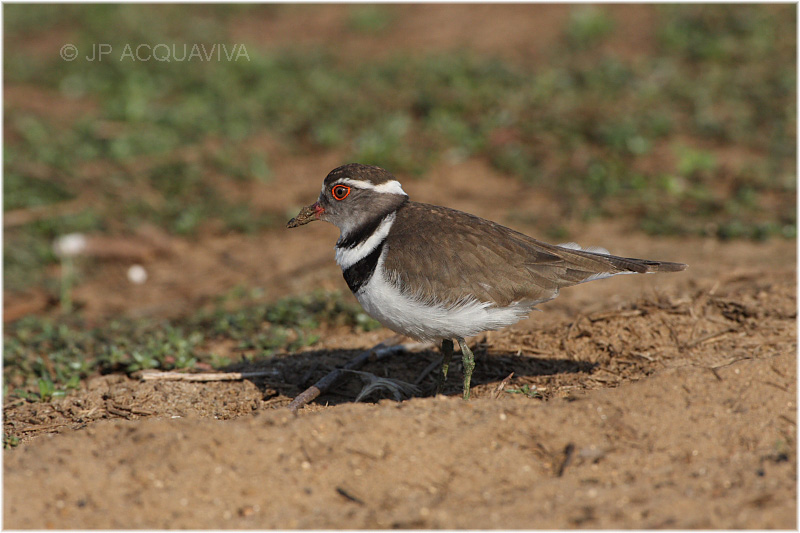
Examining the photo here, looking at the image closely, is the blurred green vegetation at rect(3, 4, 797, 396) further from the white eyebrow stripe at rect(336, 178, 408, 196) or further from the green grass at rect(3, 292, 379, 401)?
the white eyebrow stripe at rect(336, 178, 408, 196)

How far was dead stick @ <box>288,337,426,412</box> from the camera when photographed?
523cm

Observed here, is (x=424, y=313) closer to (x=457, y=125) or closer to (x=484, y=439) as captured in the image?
(x=484, y=439)

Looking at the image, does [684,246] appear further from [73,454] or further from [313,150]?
[73,454]

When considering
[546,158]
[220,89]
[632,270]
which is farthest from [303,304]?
[220,89]

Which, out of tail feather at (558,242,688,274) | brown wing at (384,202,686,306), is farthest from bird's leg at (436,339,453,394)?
tail feather at (558,242,688,274)

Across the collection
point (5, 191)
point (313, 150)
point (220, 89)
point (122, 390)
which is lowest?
point (122, 390)

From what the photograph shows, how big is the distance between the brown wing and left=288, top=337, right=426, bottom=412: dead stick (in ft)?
3.23

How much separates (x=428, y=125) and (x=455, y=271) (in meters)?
6.40

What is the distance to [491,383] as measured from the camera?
556cm

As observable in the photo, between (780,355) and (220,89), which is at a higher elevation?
(220,89)

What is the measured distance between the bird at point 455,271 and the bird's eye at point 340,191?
1.09 ft

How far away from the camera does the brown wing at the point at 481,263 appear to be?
5.02 m

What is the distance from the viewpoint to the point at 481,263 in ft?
16.7

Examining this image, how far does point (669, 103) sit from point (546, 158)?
2.27 meters
